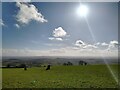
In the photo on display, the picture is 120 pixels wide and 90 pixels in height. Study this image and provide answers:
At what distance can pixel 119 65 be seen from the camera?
34.2 metres

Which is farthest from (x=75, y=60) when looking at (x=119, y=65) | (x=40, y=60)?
(x=119, y=65)

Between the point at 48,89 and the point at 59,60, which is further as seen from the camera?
the point at 59,60

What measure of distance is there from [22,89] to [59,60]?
30576 millimetres

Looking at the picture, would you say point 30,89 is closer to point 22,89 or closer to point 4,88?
point 22,89

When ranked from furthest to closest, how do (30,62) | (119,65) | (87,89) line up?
→ (30,62) → (119,65) → (87,89)

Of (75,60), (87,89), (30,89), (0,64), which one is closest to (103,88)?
(87,89)

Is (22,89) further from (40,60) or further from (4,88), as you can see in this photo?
(40,60)

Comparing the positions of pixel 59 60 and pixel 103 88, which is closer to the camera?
pixel 103 88

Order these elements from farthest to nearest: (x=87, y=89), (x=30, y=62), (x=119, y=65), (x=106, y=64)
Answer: (x=30, y=62) → (x=106, y=64) → (x=119, y=65) → (x=87, y=89)

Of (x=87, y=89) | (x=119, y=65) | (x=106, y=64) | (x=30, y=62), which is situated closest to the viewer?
(x=87, y=89)

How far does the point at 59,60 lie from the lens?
47.6 meters

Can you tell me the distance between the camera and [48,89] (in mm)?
17219

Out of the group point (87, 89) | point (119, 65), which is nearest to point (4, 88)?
point (87, 89)

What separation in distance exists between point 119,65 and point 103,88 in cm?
1736
